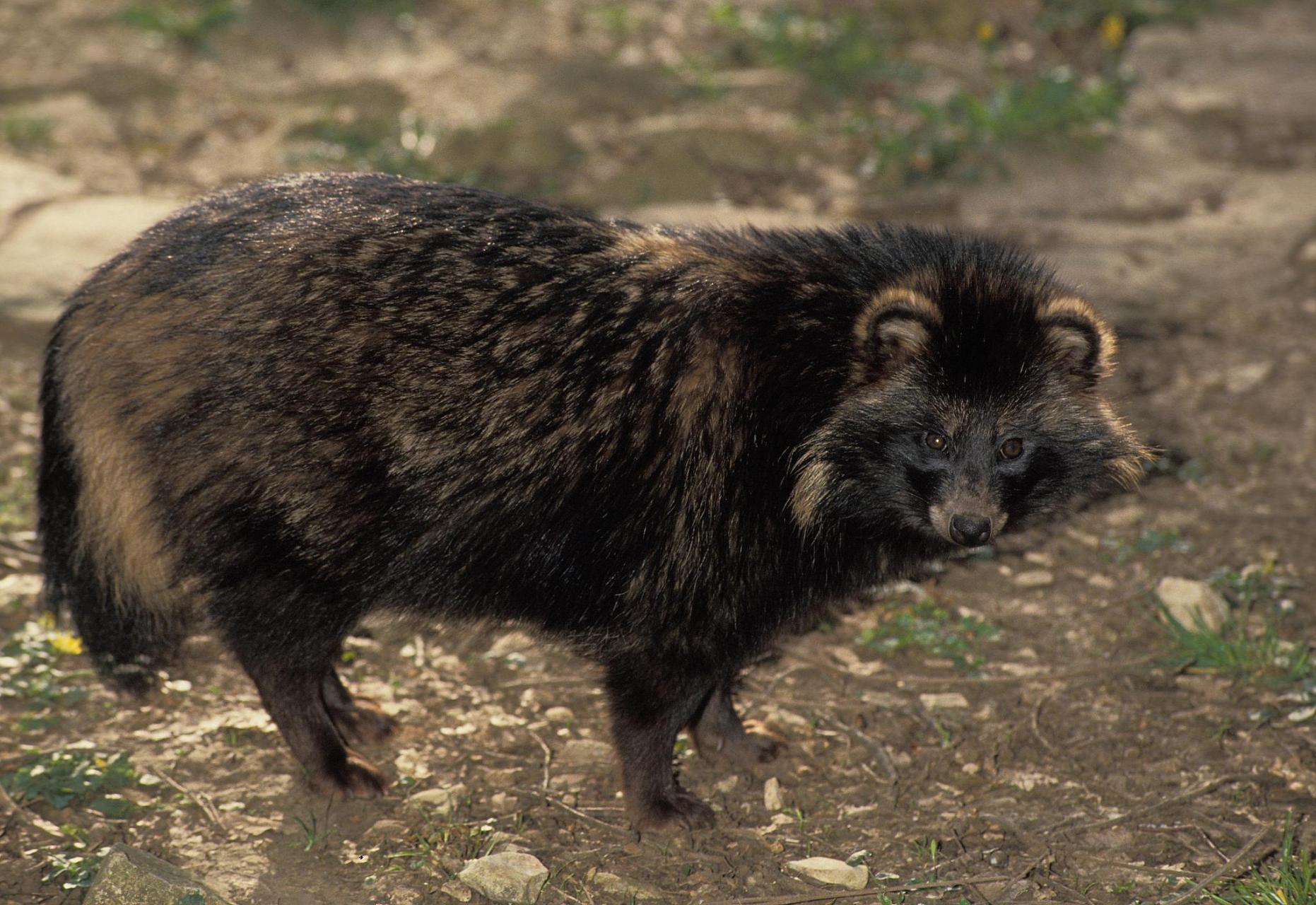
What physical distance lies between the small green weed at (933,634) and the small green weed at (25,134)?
6054 mm

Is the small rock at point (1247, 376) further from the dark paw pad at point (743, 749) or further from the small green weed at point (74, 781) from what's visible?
the small green weed at point (74, 781)

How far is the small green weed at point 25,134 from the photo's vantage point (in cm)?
850

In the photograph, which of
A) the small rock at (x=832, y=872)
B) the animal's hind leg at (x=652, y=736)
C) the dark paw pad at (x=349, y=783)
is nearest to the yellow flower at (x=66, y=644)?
the dark paw pad at (x=349, y=783)

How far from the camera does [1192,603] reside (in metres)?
5.32

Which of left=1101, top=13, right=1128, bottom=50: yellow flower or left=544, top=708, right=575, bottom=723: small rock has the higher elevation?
left=1101, top=13, right=1128, bottom=50: yellow flower

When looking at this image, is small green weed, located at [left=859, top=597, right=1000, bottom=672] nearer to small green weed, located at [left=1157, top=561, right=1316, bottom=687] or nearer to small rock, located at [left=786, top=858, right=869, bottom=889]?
small green weed, located at [left=1157, top=561, right=1316, bottom=687]

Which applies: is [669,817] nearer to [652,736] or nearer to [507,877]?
[652,736]

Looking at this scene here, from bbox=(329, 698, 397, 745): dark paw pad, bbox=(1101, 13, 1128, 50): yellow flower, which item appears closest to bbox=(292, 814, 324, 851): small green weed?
bbox=(329, 698, 397, 745): dark paw pad

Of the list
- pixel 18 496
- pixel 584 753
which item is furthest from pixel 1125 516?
pixel 18 496

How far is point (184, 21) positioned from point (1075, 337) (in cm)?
755

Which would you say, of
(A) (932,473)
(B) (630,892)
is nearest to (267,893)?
(B) (630,892)

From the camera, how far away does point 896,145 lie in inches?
336

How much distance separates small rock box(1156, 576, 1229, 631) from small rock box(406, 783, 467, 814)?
8.68 ft

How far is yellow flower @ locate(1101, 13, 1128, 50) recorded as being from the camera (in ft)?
32.6
